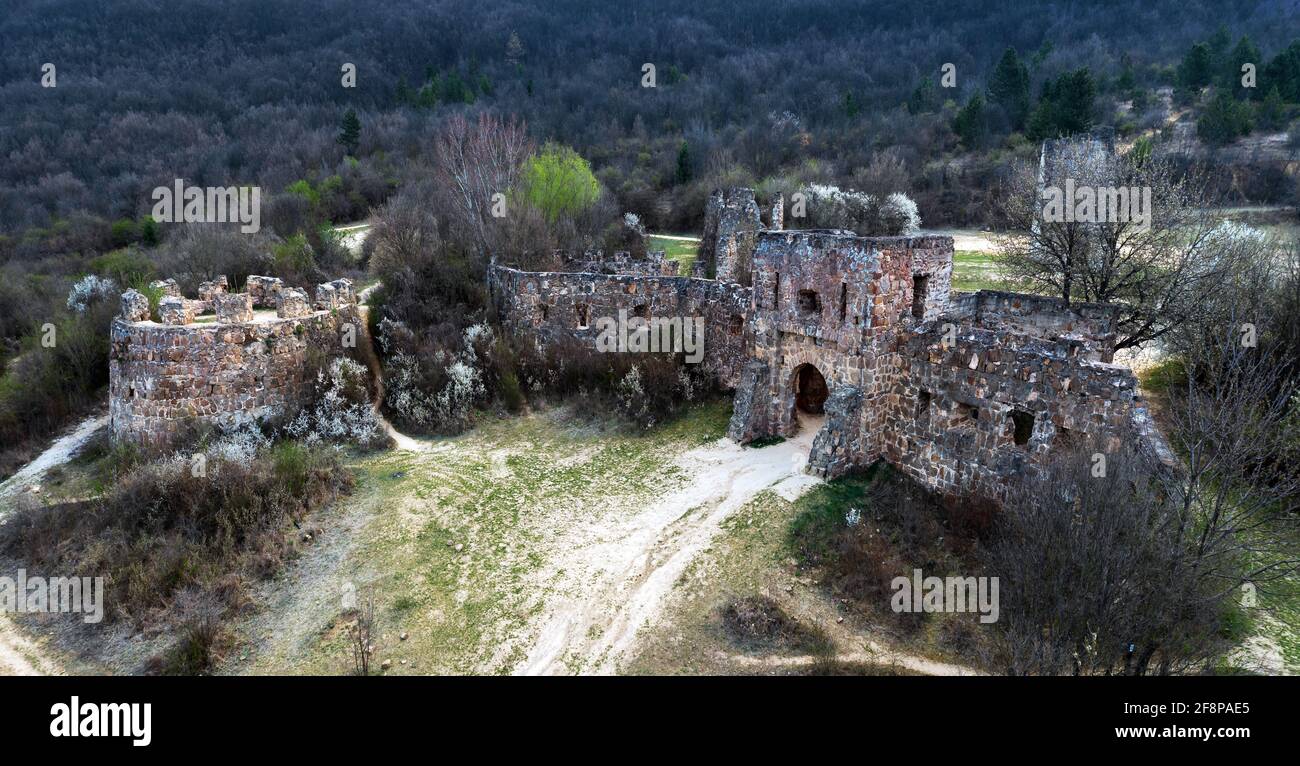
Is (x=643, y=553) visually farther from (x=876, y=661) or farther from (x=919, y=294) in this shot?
(x=919, y=294)

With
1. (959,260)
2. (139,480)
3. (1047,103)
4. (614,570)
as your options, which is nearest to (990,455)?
(614,570)

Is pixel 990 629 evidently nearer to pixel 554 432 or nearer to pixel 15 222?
pixel 554 432

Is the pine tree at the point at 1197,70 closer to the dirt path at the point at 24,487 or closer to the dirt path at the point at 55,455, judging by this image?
the dirt path at the point at 55,455

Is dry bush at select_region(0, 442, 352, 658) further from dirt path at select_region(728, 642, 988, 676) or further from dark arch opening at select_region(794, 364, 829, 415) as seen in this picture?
dark arch opening at select_region(794, 364, 829, 415)

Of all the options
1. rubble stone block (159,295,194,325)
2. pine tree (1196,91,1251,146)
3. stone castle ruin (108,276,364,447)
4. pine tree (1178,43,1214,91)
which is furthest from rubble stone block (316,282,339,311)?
pine tree (1178,43,1214,91)

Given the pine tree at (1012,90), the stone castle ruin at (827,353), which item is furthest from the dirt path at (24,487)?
the pine tree at (1012,90)
